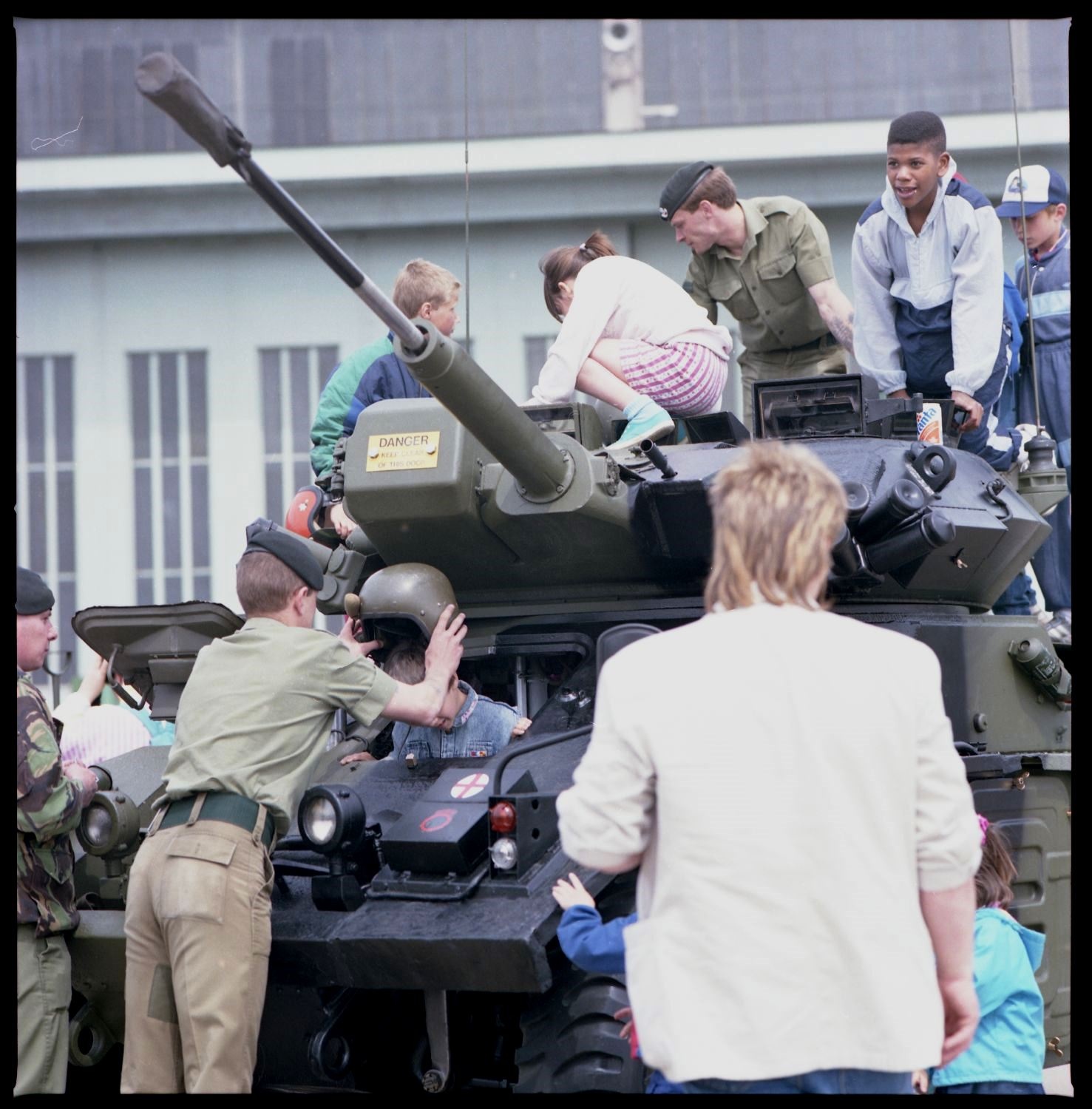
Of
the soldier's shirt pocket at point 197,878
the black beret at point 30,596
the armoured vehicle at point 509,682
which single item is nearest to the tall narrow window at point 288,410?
the armoured vehicle at point 509,682

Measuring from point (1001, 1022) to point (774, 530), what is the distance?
227 centimetres

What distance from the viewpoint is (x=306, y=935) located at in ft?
17.3

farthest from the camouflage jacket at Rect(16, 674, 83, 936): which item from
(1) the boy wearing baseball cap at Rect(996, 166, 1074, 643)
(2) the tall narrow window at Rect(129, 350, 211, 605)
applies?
(2) the tall narrow window at Rect(129, 350, 211, 605)

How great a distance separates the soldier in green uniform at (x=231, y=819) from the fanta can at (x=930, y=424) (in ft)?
8.95

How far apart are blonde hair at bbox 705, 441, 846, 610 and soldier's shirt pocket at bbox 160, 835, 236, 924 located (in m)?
2.08

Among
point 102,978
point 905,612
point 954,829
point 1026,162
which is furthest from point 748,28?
point 954,829

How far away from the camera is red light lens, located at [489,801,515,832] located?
5.30 metres

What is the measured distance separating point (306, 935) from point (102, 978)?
3.45 ft

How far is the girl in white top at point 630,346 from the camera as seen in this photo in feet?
23.5

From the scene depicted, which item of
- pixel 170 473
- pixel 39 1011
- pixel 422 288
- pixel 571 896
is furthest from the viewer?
pixel 170 473

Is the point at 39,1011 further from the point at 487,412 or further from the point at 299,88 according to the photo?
the point at 299,88

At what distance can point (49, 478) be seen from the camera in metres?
18.2

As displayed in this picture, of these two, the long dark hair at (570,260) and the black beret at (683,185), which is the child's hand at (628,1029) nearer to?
the long dark hair at (570,260)

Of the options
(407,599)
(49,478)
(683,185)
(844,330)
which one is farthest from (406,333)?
(49,478)
